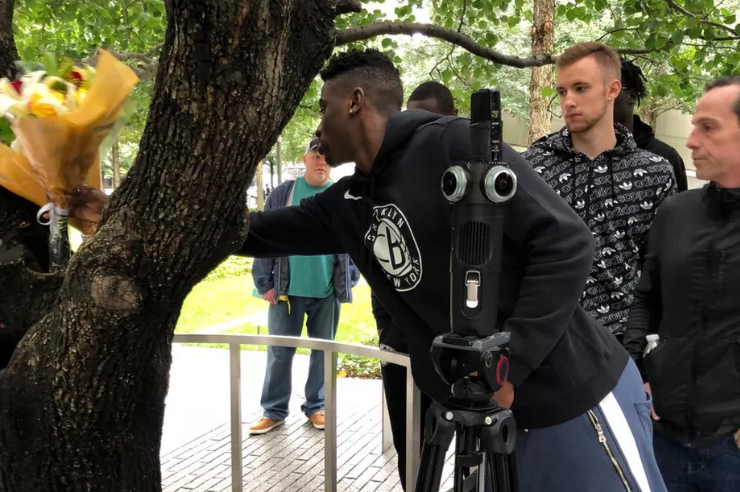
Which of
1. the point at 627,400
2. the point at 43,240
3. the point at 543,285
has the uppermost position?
the point at 43,240

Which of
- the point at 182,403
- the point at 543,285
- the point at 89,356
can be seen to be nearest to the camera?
the point at 543,285

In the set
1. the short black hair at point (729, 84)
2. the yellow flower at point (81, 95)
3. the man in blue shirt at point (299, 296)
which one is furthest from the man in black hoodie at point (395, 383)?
the man in blue shirt at point (299, 296)

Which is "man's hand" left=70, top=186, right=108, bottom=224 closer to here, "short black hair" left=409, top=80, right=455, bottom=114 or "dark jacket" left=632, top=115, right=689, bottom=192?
"short black hair" left=409, top=80, right=455, bottom=114

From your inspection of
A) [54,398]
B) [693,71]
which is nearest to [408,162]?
[54,398]

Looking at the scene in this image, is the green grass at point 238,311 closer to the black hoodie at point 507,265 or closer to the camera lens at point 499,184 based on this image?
the black hoodie at point 507,265

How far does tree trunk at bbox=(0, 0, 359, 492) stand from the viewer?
161 cm

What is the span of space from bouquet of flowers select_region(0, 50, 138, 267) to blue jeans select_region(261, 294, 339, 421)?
3.18 metres

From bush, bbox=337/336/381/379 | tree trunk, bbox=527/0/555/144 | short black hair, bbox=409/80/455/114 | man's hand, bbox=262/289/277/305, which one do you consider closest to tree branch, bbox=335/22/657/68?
short black hair, bbox=409/80/455/114

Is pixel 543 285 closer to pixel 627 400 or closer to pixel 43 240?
pixel 627 400

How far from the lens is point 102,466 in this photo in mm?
1899

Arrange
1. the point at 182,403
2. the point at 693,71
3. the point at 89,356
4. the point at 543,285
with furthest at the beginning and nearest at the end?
the point at 693,71 → the point at 182,403 → the point at 89,356 → the point at 543,285

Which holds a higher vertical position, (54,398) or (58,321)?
(58,321)

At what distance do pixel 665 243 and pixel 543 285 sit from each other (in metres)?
1.02

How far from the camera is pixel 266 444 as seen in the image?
4.66 m
